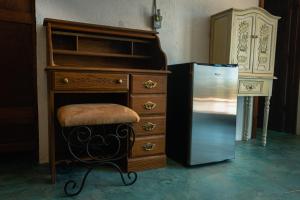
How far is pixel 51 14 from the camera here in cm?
203

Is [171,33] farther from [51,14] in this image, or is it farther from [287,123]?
[287,123]

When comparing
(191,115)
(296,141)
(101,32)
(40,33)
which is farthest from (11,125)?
(296,141)

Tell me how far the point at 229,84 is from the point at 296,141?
1625 mm

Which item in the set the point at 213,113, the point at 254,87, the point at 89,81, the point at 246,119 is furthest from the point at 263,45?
the point at 89,81

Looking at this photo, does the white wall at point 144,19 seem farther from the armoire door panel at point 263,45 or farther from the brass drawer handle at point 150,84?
the brass drawer handle at point 150,84

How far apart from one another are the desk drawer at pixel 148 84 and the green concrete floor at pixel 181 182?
0.65 metres

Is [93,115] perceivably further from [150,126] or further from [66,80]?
[150,126]

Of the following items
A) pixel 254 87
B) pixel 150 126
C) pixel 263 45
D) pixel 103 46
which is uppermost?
pixel 263 45

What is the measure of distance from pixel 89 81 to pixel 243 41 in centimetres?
167

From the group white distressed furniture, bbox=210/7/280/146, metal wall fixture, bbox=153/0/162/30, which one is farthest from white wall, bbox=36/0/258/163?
white distressed furniture, bbox=210/7/280/146

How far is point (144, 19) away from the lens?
93.8 inches

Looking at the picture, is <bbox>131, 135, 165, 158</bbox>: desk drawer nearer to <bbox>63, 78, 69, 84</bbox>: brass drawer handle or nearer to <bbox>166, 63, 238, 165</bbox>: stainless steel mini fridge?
<bbox>166, 63, 238, 165</bbox>: stainless steel mini fridge

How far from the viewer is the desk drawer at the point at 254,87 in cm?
250

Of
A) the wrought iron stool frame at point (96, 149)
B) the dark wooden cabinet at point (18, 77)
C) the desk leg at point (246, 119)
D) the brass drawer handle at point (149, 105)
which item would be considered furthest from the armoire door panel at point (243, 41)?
the dark wooden cabinet at point (18, 77)
